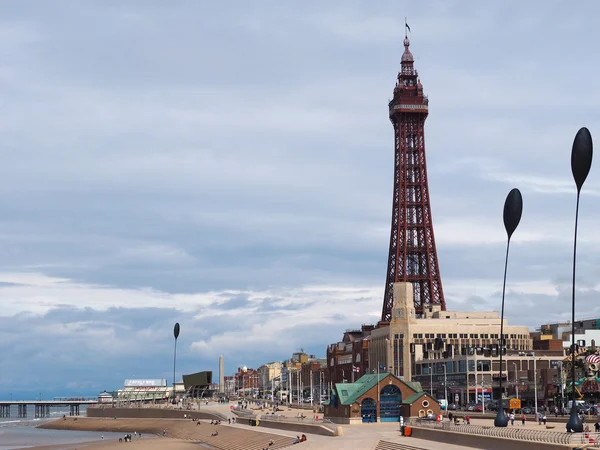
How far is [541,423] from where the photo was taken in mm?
73062

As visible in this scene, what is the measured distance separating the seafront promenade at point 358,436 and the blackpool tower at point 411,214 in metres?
45.4

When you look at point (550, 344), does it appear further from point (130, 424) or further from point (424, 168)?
point (130, 424)

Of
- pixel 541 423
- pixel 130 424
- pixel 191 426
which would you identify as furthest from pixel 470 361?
pixel 541 423

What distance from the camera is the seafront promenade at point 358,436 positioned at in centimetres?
5094

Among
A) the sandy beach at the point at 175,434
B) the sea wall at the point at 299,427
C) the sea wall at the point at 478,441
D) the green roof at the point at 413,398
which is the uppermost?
the green roof at the point at 413,398

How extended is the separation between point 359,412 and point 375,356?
242 ft

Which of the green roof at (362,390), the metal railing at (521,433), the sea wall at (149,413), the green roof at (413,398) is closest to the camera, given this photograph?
the metal railing at (521,433)

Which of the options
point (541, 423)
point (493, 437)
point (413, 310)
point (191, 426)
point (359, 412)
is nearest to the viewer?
point (493, 437)

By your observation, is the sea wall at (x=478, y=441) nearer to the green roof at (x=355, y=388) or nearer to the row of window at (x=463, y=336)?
the green roof at (x=355, y=388)

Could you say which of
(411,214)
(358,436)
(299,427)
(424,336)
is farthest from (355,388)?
(411,214)

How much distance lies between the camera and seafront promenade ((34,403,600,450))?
50.9 meters

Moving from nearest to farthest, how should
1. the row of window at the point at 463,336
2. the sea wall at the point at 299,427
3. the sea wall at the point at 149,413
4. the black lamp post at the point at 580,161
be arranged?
the black lamp post at the point at 580,161 → the sea wall at the point at 299,427 → the sea wall at the point at 149,413 → the row of window at the point at 463,336

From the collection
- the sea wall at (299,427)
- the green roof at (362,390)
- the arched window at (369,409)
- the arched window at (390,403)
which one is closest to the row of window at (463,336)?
the sea wall at (299,427)

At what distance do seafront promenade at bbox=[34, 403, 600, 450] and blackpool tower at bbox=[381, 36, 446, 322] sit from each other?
45361mm
